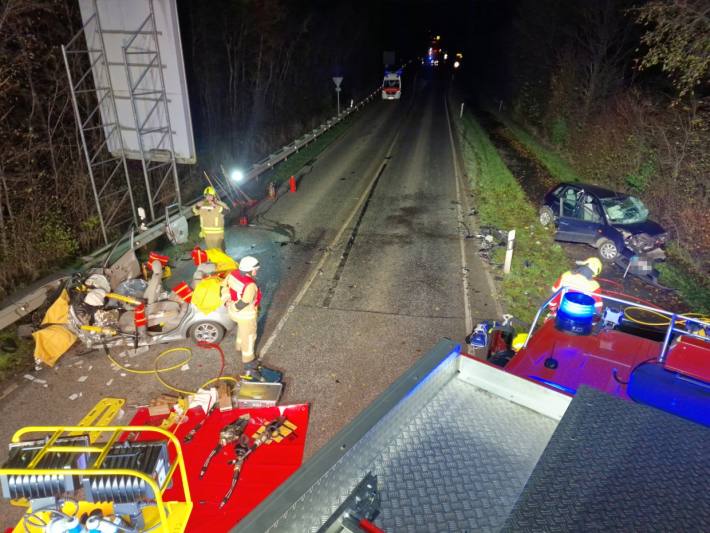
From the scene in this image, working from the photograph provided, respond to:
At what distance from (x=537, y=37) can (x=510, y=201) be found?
1996 cm

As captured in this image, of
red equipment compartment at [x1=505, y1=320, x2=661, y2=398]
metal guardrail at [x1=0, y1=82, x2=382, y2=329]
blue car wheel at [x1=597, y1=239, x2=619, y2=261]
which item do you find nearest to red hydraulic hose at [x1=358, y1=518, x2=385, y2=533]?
red equipment compartment at [x1=505, y1=320, x2=661, y2=398]

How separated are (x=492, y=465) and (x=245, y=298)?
4.79 meters

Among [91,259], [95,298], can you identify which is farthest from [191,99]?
[95,298]

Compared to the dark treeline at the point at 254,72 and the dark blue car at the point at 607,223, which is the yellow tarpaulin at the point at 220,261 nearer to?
the dark blue car at the point at 607,223

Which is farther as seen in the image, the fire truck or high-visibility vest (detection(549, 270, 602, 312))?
the fire truck

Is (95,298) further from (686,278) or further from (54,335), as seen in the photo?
(686,278)

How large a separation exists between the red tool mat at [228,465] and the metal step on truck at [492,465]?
2881 millimetres

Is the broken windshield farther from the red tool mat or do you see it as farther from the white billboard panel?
the white billboard panel

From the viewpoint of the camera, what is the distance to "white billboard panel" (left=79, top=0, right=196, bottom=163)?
10.1 m

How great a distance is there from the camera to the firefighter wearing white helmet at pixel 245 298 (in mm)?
6797

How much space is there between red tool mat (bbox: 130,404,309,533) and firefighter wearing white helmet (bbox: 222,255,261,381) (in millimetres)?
820

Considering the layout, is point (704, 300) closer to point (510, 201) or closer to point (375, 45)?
point (510, 201)

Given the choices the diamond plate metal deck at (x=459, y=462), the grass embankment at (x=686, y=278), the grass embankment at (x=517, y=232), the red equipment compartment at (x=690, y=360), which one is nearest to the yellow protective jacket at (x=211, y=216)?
the grass embankment at (x=517, y=232)

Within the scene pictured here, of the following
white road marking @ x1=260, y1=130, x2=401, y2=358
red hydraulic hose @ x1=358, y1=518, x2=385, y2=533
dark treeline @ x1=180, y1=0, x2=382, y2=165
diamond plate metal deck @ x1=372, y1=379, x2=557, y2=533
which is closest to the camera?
red hydraulic hose @ x1=358, y1=518, x2=385, y2=533
